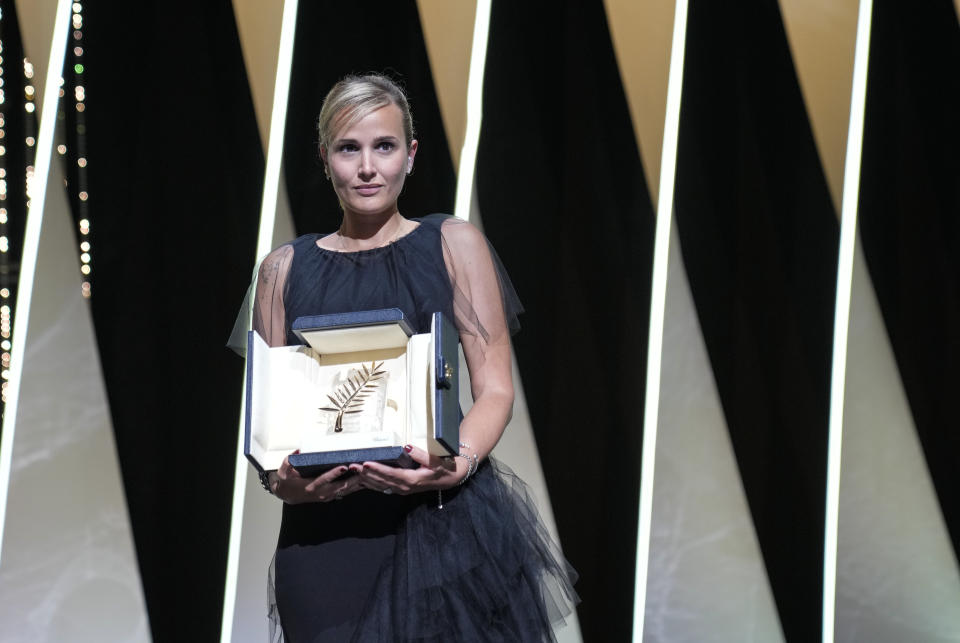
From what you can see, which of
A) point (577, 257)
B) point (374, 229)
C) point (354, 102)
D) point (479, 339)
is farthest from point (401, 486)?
point (577, 257)

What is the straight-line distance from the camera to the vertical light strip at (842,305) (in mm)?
2756

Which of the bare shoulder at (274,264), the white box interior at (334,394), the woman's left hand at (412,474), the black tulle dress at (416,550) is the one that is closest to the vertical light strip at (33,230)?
the bare shoulder at (274,264)

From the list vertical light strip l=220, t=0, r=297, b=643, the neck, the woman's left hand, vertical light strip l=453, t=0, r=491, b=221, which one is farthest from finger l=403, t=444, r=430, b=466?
vertical light strip l=453, t=0, r=491, b=221

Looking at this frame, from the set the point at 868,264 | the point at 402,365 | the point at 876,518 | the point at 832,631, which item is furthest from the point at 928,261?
the point at 402,365

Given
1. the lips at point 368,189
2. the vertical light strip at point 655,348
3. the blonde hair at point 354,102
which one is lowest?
the vertical light strip at point 655,348

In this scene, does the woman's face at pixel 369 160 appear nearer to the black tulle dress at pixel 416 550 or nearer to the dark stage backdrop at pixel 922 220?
the black tulle dress at pixel 416 550

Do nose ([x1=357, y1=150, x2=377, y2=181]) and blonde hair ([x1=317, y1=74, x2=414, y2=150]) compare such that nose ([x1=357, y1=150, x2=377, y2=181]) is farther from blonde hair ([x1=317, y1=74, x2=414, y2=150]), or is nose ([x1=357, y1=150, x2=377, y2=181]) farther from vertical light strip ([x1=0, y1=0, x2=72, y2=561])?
vertical light strip ([x1=0, y1=0, x2=72, y2=561])

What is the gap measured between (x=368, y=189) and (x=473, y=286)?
0.66 feet

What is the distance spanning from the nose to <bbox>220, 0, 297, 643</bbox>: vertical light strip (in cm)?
125

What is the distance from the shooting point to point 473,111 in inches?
109

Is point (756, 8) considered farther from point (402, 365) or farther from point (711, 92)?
point (402, 365)

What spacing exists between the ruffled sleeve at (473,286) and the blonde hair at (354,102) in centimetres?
17

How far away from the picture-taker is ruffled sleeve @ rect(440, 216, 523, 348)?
1.47 meters

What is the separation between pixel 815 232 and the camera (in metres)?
2.81
